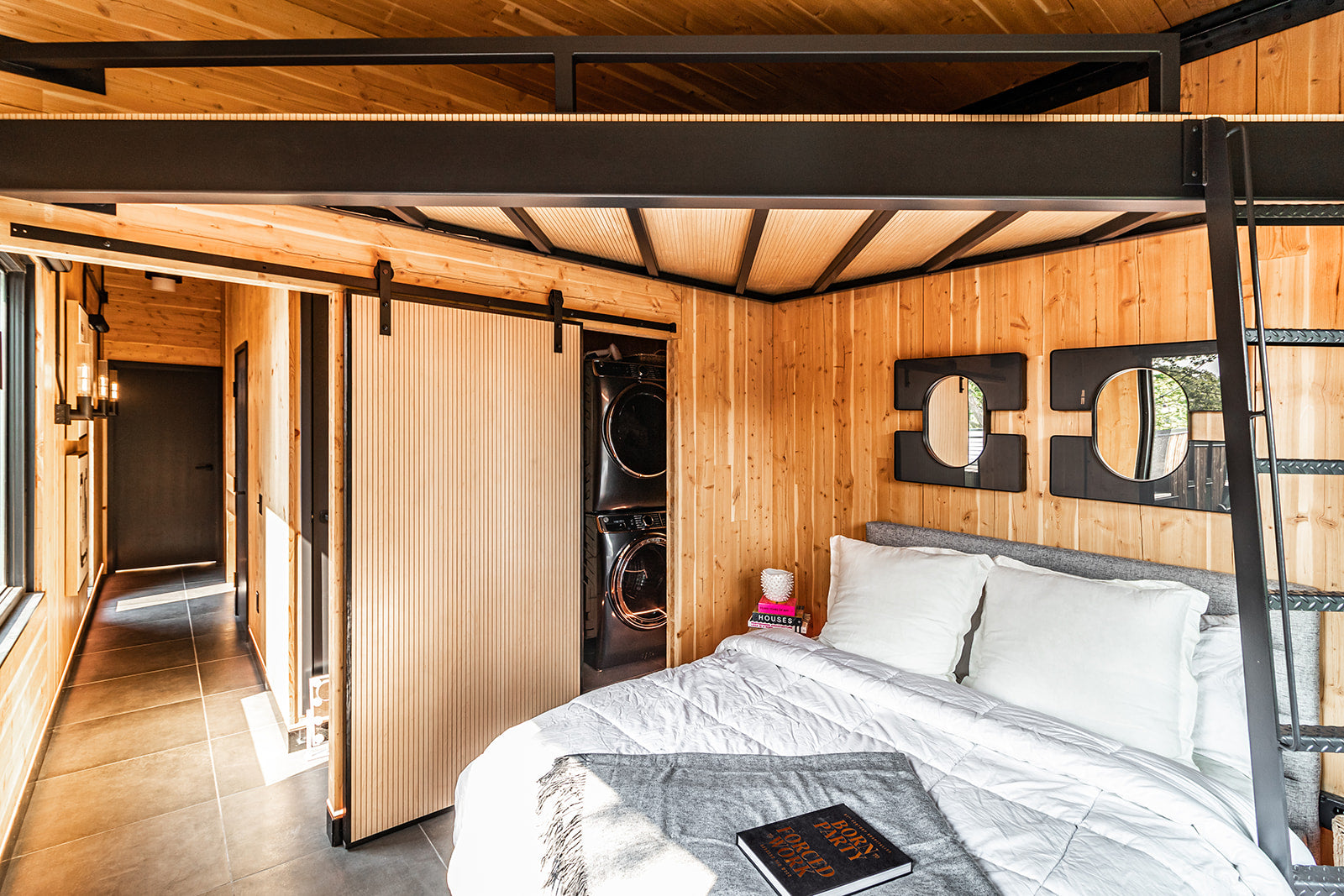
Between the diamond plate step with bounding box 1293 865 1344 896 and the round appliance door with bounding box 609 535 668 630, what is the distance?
2578 millimetres

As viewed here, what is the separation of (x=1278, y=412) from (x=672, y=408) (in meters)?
2.38

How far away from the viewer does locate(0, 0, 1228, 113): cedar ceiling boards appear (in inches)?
72.8

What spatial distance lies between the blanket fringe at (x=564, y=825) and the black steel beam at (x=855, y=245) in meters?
1.67

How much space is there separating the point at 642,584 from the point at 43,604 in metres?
2.86

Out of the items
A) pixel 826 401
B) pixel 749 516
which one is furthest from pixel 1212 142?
pixel 749 516

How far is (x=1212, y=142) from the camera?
1442 mm

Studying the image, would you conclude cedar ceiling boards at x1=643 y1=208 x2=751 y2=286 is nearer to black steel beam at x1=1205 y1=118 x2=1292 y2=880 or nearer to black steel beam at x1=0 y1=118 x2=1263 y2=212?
black steel beam at x1=0 y1=118 x2=1263 y2=212

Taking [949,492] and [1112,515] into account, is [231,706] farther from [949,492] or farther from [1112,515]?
[1112,515]

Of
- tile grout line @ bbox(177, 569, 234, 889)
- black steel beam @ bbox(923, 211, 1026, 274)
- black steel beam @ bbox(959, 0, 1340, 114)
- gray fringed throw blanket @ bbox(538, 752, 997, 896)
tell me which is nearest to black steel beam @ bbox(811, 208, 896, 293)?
black steel beam @ bbox(923, 211, 1026, 274)

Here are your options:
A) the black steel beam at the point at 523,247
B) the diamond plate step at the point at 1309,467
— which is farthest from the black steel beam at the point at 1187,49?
the black steel beam at the point at 523,247

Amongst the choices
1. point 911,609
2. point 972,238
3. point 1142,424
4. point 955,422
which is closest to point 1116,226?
point 972,238

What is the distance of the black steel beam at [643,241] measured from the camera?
2107mm

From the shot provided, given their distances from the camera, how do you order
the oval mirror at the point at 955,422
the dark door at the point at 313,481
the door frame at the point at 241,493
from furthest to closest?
the door frame at the point at 241,493, the dark door at the point at 313,481, the oval mirror at the point at 955,422

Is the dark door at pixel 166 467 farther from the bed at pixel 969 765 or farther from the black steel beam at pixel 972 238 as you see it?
the black steel beam at pixel 972 238
